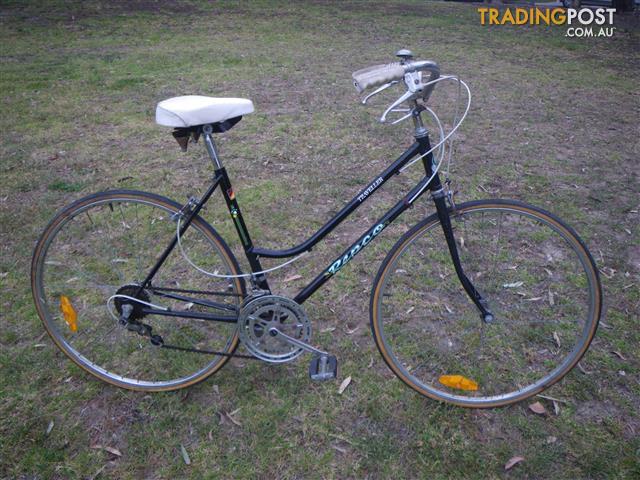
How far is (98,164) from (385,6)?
12.1 m

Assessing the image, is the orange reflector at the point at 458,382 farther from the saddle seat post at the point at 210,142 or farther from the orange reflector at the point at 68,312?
the orange reflector at the point at 68,312

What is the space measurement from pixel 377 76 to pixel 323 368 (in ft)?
4.95

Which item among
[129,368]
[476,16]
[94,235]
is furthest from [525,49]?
[129,368]

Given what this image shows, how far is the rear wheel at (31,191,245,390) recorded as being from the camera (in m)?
2.48

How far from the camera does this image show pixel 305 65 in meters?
8.39

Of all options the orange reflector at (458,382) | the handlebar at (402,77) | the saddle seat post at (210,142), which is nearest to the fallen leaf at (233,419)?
the orange reflector at (458,382)

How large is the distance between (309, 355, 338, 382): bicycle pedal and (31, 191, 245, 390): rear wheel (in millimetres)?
436

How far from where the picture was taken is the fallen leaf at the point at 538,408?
2.53 m

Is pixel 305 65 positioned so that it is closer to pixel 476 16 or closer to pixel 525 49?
pixel 525 49

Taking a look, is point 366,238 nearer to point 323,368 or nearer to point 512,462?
point 323,368

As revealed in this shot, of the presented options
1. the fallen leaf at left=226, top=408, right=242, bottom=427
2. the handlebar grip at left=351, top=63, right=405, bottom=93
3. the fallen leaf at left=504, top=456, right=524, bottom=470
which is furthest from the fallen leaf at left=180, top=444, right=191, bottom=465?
the handlebar grip at left=351, top=63, right=405, bottom=93

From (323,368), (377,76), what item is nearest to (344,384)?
(323,368)

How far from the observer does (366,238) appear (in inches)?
95.3

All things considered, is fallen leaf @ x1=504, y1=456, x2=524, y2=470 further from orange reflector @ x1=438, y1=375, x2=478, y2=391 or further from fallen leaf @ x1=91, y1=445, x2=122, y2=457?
fallen leaf @ x1=91, y1=445, x2=122, y2=457
